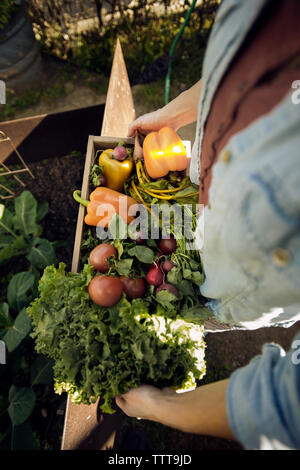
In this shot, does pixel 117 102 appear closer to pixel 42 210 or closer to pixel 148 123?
pixel 148 123

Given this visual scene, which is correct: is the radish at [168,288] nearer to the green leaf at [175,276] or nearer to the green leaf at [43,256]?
the green leaf at [175,276]

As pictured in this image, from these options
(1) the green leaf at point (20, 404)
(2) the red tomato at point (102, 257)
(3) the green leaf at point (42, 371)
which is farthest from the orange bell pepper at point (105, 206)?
(1) the green leaf at point (20, 404)

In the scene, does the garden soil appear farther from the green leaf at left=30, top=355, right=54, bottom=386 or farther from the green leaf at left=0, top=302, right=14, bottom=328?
the green leaf at left=0, top=302, right=14, bottom=328

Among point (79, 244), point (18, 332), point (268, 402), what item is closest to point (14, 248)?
point (18, 332)

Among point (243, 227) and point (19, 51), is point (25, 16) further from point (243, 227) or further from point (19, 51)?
point (243, 227)

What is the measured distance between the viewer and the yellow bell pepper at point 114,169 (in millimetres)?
1772

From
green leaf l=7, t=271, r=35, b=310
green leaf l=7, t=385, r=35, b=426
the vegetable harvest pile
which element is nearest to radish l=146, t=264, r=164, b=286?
the vegetable harvest pile

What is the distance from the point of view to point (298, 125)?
1.77ft

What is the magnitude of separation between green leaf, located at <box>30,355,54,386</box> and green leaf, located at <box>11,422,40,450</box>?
0.29 m

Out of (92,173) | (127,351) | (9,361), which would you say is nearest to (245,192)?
(127,351)

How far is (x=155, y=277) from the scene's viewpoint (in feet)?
4.53

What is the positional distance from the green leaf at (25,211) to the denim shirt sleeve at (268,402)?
2.18m

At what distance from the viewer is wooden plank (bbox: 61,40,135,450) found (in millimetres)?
1554
